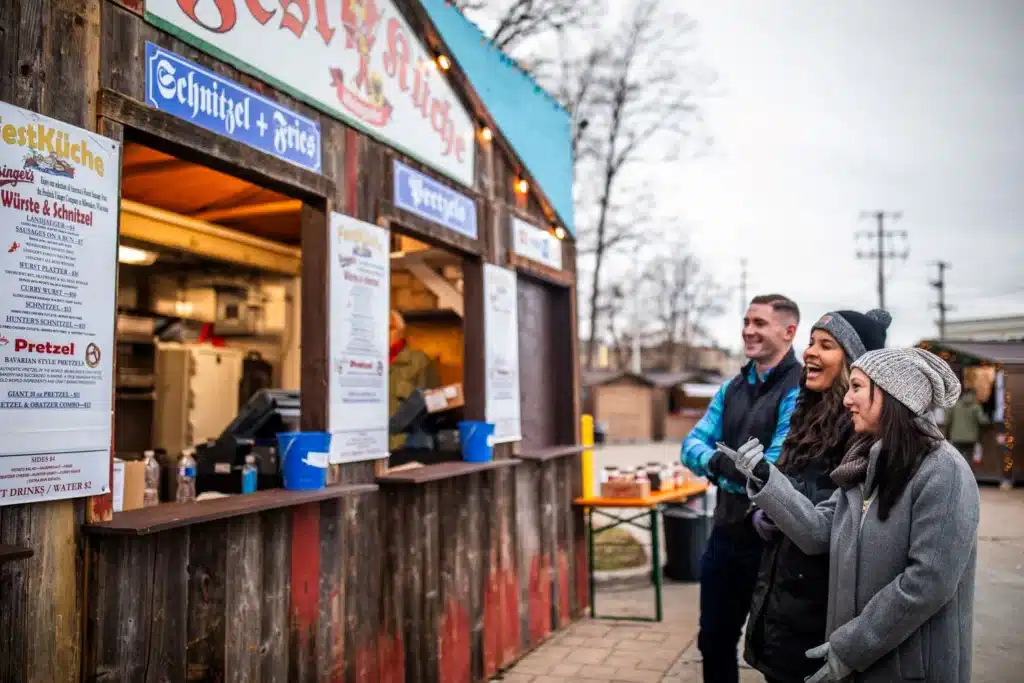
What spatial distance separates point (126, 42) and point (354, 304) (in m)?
1.70

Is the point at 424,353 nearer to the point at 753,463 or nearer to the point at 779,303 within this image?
the point at 779,303

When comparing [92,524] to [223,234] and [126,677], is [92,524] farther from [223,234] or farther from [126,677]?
[223,234]

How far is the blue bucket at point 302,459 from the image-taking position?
390 centimetres

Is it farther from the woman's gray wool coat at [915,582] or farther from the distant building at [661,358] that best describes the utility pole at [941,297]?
the woman's gray wool coat at [915,582]

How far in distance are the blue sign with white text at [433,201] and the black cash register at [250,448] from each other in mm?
1474

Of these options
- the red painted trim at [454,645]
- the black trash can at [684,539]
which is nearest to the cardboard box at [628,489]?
the black trash can at [684,539]

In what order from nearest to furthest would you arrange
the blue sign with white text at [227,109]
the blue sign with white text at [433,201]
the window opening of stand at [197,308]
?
the blue sign with white text at [227,109] < the blue sign with white text at [433,201] < the window opening of stand at [197,308]

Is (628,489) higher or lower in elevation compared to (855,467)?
lower

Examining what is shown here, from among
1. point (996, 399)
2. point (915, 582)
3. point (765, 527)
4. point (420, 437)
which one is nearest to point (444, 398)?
point (420, 437)

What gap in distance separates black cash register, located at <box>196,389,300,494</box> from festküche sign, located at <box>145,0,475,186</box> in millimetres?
1751

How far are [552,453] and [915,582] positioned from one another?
13.9ft

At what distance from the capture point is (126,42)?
10.1ft

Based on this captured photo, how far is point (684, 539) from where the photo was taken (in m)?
8.81

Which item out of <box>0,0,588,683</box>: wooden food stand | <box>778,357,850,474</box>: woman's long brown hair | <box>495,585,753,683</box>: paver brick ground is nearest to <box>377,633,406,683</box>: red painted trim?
<box>0,0,588,683</box>: wooden food stand
